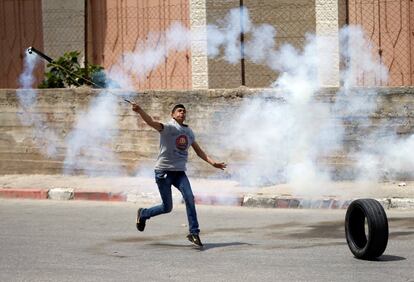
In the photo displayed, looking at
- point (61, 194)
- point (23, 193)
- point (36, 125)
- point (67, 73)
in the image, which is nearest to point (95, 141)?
Answer: point (36, 125)

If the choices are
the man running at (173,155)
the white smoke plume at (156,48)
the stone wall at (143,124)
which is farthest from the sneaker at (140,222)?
the white smoke plume at (156,48)

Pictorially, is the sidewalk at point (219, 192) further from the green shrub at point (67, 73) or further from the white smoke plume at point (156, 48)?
the white smoke plume at point (156, 48)

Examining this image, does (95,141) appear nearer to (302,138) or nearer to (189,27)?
(189,27)

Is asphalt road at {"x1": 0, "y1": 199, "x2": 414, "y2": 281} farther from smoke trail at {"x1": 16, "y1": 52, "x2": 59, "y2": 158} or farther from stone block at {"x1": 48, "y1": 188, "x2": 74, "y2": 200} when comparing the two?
smoke trail at {"x1": 16, "y1": 52, "x2": 59, "y2": 158}

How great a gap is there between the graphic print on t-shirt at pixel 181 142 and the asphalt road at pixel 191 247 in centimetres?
115

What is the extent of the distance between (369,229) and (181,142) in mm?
2602

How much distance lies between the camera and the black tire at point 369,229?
948cm

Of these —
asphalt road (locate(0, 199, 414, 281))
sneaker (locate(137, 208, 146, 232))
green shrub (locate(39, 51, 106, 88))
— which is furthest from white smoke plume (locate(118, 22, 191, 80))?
sneaker (locate(137, 208, 146, 232))

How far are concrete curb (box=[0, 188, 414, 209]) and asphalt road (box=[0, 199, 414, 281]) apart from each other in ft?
0.93

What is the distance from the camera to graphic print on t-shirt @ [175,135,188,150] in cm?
1099

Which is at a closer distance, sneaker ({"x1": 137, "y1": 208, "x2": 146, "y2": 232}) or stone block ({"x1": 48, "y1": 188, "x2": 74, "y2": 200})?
sneaker ({"x1": 137, "y1": 208, "x2": 146, "y2": 232})

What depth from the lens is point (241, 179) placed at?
15805 millimetres

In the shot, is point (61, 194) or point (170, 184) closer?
point (170, 184)

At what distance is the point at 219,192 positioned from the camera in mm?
15000
